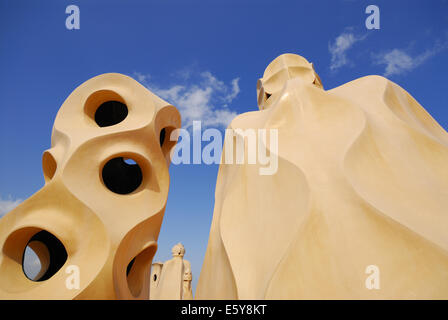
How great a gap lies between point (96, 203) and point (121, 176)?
2.15m

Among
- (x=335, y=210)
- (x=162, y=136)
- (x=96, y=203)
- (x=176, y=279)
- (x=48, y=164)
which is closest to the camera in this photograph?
(x=335, y=210)

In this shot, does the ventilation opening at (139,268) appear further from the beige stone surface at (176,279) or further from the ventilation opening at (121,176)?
the beige stone surface at (176,279)

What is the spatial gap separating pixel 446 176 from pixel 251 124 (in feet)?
12.0

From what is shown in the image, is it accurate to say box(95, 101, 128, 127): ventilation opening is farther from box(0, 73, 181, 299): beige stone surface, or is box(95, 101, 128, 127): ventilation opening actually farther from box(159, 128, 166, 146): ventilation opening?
box(159, 128, 166, 146): ventilation opening

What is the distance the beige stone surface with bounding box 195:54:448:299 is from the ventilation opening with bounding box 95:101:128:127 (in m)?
5.12

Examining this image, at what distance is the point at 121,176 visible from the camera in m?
8.72

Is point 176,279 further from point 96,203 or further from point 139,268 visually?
point 96,203

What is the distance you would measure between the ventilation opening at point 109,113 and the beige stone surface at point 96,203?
0.10 feet

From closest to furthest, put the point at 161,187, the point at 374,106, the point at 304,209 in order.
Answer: the point at 304,209
the point at 374,106
the point at 161,187

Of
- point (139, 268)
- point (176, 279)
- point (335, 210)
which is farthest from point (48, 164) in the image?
point (176, 279)
